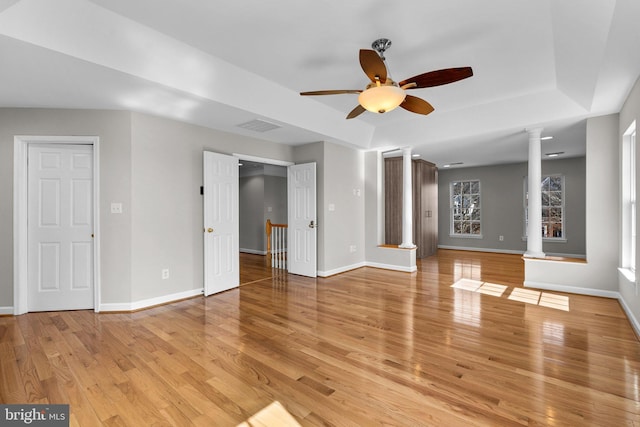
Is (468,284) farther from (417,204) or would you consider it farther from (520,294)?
(417,204)

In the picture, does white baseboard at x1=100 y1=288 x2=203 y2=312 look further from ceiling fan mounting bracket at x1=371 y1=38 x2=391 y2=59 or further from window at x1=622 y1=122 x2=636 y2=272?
window at x1=622 y1=122 x2=636 y2=272

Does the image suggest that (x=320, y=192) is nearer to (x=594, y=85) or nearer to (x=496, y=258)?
(x=594, y=85)

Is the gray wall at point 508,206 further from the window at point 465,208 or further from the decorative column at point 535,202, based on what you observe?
the decorative column at point 535,202

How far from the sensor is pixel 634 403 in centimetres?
185

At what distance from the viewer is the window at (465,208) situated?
8.61 m

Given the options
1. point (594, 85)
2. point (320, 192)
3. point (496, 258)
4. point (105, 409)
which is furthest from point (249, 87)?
point (496, 258)

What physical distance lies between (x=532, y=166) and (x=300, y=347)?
4570mm

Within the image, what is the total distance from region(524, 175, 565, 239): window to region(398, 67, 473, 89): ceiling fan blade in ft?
22.2

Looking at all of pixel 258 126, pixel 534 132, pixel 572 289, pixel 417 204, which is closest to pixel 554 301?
pixel 572 289

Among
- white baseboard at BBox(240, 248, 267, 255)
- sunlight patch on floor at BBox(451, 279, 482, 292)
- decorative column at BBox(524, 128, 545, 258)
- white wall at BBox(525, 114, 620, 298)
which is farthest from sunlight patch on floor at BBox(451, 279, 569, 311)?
white baseboard at BBox(240, 248, 267, 255)

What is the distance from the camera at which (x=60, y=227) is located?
3660 millimetres

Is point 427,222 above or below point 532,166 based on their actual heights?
below

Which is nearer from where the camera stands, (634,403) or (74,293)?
(634,403)

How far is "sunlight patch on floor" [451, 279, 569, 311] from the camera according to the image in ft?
12.6
